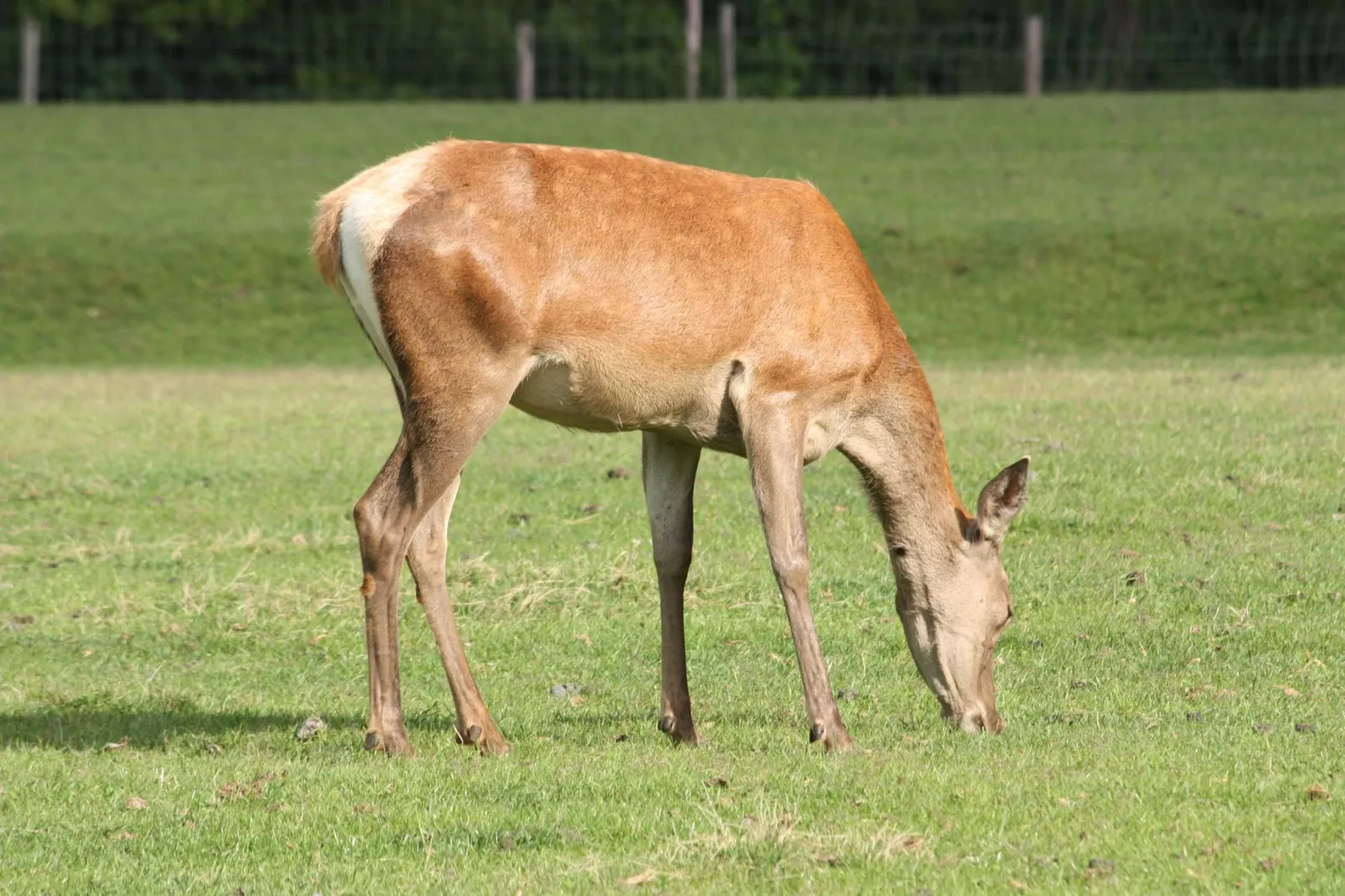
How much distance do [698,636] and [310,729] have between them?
2.18m

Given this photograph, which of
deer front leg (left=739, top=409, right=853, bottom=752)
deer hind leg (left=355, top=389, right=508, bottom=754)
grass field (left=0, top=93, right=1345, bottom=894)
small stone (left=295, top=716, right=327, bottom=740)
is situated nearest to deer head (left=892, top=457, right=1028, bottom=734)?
grass field (left=0, top=93, right=1345, bottom=894)

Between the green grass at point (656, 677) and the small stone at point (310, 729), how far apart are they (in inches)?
1.9

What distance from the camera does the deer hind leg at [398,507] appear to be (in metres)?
6.49

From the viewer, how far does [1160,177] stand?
27984 mm

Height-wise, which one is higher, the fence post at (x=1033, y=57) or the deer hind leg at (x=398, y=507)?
the fence post at (x=1033, y=57)

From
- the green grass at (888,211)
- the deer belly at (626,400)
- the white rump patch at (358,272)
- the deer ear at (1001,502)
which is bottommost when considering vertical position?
the green grass at (888,211)

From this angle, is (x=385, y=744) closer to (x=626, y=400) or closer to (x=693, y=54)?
(x=626, y=400)

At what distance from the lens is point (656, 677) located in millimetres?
8055

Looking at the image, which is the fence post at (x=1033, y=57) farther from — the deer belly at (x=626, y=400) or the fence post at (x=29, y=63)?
the deer belly at (x=626, y=400)

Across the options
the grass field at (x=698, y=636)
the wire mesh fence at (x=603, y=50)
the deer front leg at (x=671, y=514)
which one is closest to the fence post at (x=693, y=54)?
the wire mesh fence at (x=603, y=50)

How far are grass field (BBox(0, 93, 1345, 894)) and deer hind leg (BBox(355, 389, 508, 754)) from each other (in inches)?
11.1

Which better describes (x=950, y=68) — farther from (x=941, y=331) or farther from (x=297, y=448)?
(x=297, y=448)

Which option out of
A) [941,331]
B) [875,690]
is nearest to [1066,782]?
[875,690]

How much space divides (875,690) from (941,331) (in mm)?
14826
